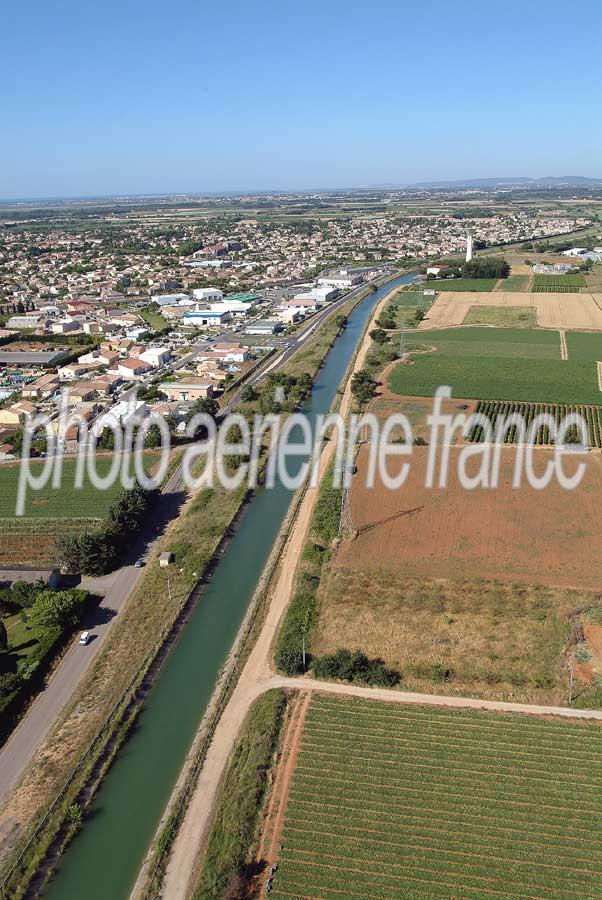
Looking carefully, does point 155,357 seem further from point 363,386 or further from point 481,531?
point 481,531

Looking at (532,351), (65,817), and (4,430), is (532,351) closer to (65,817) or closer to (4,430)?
(4,430)

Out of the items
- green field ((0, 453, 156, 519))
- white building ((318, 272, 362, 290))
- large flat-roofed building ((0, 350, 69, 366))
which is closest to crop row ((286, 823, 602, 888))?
green field ((0, 453, 156, 519))

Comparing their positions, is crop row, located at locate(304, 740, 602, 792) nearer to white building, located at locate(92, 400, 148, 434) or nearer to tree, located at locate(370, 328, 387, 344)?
white building, located at locate(92, 400, 148, 434)

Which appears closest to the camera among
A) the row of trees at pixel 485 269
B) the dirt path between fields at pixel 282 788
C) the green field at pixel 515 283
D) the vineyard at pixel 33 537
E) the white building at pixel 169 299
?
the dirt path between fields at pixel 282 788

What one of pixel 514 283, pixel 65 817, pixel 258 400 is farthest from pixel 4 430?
pixel 514 283

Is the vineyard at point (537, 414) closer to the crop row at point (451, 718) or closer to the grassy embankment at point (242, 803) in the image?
the crop row at point (451, 718)

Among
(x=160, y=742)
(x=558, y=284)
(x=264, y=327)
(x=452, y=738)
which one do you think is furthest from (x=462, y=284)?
(x=160, y=742)

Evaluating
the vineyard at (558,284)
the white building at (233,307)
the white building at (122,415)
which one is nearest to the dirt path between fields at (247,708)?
the white building at (122,415)
